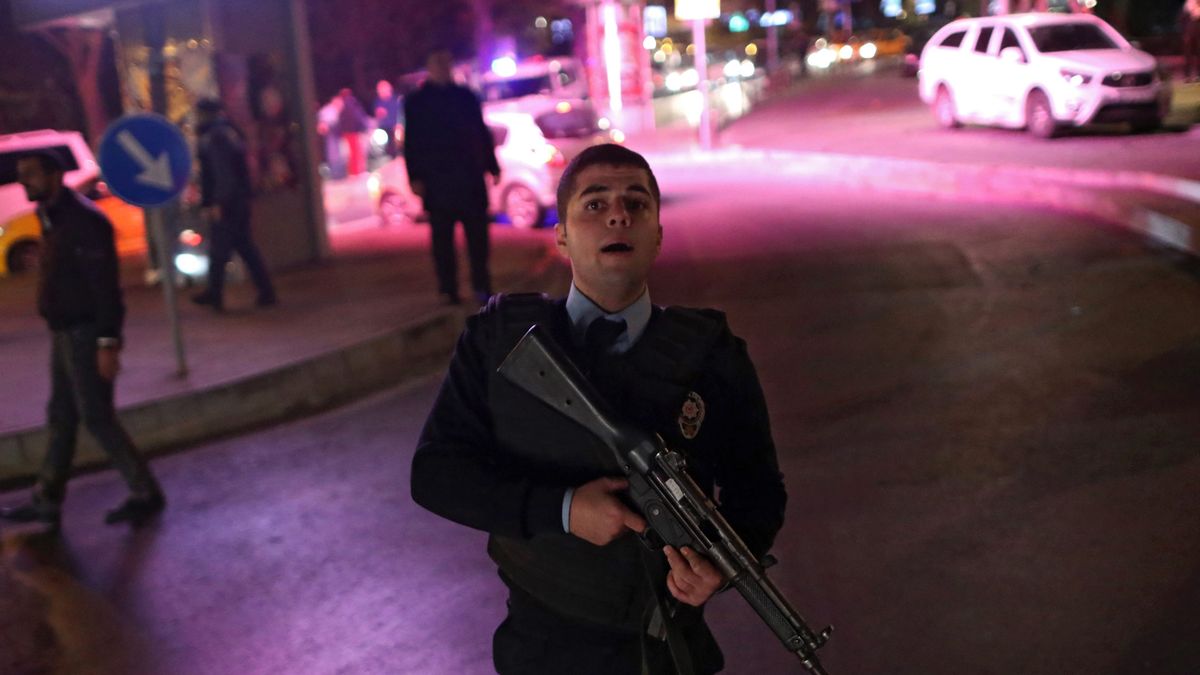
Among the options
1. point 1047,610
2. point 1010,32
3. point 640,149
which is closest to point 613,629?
point 1047,610

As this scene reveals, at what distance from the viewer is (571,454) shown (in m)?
2.15

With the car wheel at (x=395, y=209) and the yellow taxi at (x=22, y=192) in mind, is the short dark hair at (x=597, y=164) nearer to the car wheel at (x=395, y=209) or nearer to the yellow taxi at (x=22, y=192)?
the yellow taxi at (x=22, y=192)

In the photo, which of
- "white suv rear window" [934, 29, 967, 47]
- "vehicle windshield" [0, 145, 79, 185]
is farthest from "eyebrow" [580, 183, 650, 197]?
"white suv rear window" [934, 29, 967, 47]

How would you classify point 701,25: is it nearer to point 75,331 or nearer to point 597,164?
point 75,331

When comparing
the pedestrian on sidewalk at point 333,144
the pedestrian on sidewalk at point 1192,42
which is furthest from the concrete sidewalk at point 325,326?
the pedestrian on sidewalk at point 1192,42

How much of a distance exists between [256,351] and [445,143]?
2.13m

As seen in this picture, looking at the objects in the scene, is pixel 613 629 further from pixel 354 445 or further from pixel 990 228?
pixel 990 228

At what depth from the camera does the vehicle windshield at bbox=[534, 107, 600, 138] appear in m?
15.8

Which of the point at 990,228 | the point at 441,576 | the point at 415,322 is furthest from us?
the point at 990,228

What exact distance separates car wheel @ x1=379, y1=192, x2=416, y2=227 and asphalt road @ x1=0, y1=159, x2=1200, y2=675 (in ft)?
26.6

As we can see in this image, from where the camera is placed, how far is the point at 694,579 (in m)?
2.00

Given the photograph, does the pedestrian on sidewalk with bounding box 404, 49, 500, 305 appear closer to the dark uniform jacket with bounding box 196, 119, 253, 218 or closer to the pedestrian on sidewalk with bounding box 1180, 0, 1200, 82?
the dark uniform jacket with bounding box 196, 119, 253, 218

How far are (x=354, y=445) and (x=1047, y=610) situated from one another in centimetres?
400

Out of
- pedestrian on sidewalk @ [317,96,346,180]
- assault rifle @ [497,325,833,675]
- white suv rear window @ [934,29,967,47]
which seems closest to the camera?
assault rifle @ [497,325,833,675]
